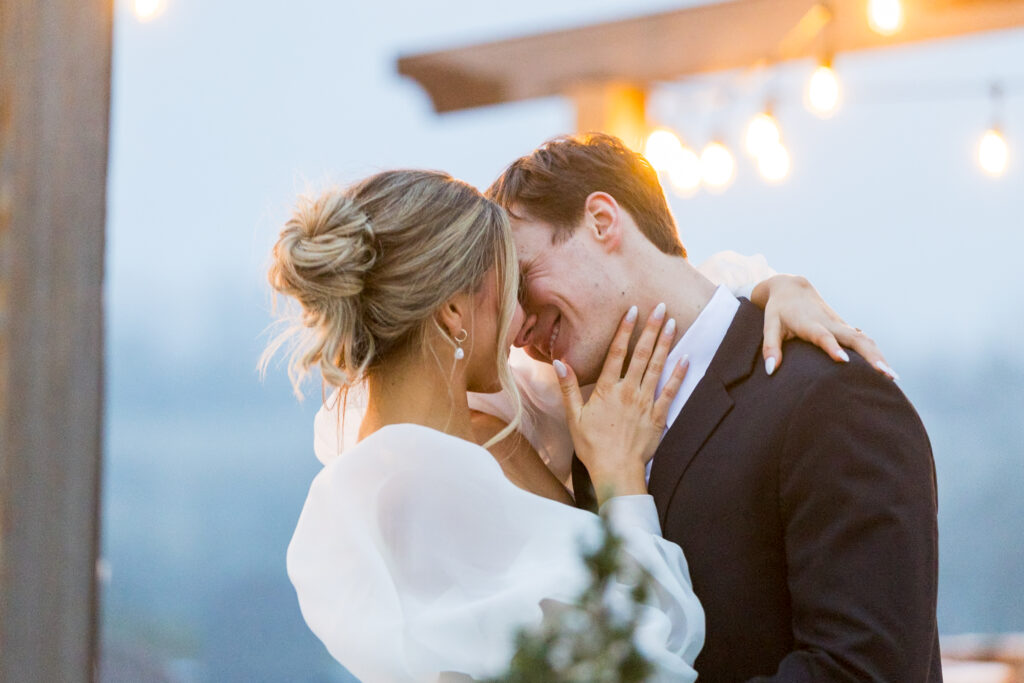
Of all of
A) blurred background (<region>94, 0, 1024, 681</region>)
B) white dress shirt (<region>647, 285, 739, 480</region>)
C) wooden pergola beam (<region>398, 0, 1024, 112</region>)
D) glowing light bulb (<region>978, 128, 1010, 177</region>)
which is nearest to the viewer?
white dress shirt (<region>647, 285, 739, 480</region>)

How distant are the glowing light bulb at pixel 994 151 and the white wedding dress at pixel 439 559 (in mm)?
3820

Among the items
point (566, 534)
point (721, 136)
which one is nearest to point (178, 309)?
point (721, 136)

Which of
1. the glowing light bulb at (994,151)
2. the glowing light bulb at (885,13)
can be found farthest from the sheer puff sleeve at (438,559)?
the glowing light bulb at (994,151)

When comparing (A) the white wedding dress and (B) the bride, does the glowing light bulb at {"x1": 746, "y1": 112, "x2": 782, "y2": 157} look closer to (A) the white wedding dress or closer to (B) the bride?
(B) the bride

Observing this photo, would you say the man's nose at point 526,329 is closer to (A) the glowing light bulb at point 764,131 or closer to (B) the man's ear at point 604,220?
(B) the man's ear at point 604,220

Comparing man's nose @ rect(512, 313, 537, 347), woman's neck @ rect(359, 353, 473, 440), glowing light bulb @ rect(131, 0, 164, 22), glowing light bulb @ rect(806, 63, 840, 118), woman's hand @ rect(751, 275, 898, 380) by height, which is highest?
glowing light bulb @ rect(806, 63, 840, 118)

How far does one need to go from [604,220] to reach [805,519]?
2.30 feet

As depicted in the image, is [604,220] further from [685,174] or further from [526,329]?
[685,174]

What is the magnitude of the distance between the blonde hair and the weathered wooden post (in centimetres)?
32

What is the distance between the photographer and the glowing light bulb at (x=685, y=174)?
5.00 m

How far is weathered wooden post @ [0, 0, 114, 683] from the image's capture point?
1.46 meters

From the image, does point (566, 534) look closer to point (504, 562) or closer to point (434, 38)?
point (504, 562)

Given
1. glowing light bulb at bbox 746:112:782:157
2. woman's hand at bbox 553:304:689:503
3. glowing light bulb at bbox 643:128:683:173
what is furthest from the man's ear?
glowing light bulb at bbox 643:128:683:173

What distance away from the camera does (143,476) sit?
6.16 meters
